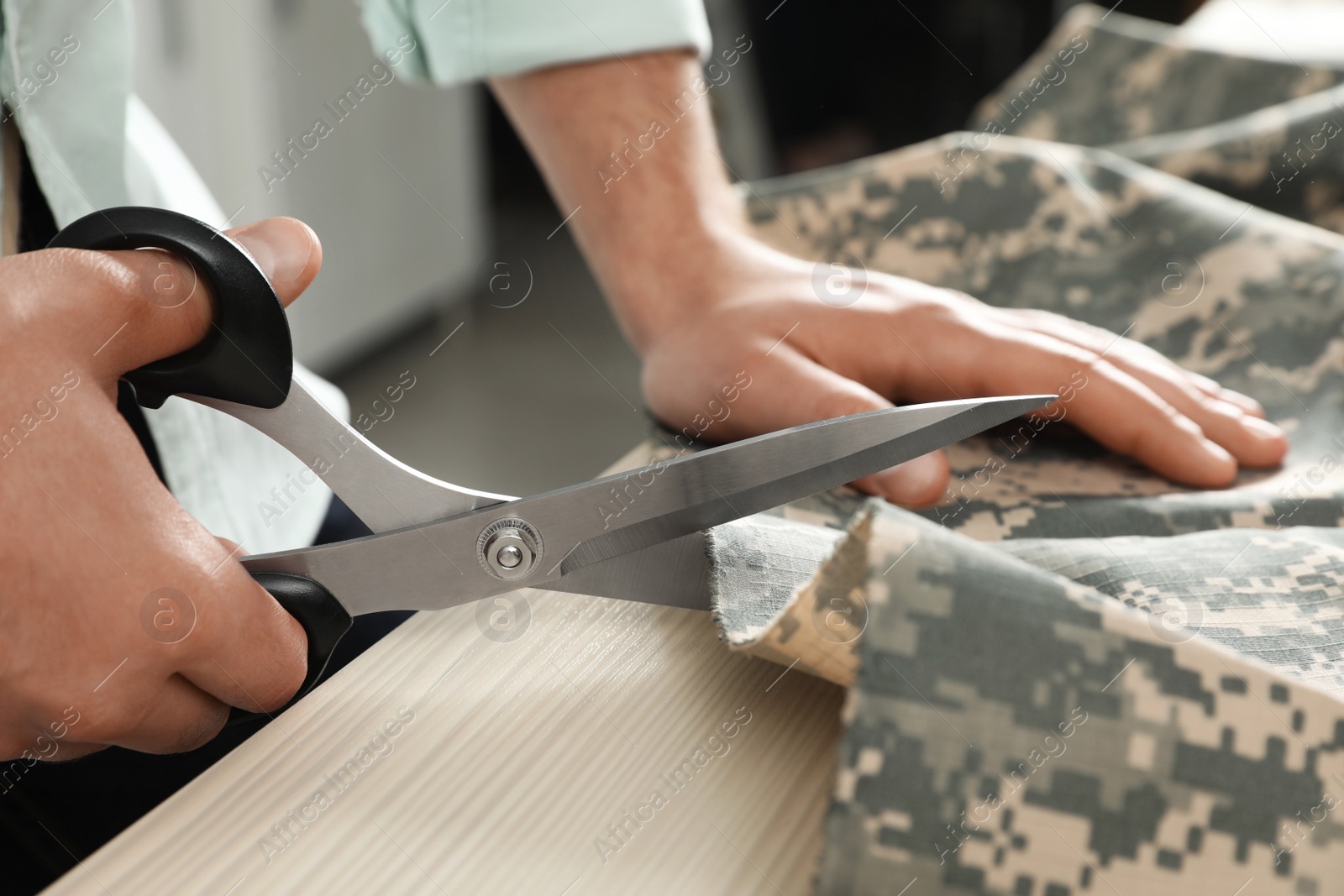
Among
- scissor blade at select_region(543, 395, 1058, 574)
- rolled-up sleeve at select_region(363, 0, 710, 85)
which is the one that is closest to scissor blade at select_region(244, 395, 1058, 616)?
scissor blade at select_region(543, 395, 1058, 574)

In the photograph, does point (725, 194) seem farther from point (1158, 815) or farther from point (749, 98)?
point (749, 98)

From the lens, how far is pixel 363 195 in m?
2.05

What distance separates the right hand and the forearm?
277mm

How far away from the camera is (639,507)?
1.12 ft

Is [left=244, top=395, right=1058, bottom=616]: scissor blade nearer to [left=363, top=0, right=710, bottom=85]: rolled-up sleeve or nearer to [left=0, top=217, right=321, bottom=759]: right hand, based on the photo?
[left=0, top=217, right=321, bottom=759]: right hand

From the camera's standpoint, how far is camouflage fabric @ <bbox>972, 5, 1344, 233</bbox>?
0.62 meters

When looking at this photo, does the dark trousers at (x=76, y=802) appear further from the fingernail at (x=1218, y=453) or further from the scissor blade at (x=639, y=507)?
the fingernail at (x=1218, y=453)

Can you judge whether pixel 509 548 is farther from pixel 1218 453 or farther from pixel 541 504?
pixel 1218 453

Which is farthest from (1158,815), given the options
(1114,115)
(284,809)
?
(1114,115)

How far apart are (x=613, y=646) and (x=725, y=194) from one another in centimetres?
33

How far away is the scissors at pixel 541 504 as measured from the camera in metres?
0.33

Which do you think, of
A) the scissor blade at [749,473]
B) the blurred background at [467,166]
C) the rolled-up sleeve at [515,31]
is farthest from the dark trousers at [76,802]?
the blurred background at [467,166]

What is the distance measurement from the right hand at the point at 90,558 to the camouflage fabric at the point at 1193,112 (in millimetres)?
640

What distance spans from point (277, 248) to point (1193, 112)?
70 cm
